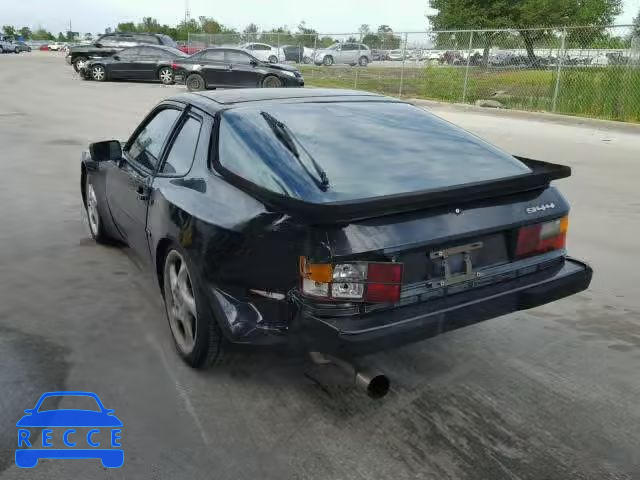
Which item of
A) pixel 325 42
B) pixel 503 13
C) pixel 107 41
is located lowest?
pixel 107 41

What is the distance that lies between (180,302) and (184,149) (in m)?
0.94

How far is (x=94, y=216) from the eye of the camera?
5.89 meters

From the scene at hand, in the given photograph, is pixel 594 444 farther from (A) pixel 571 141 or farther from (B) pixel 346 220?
(A) pixel 571 141

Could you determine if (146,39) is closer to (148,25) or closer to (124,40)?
(124,40)

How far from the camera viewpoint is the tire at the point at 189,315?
3.38 metres

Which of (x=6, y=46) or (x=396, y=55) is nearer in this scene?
(x=396, y=55)

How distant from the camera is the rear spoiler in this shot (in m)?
2.79

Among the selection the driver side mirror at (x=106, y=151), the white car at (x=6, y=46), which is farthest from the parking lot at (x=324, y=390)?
the white car at (x=6, y=46)

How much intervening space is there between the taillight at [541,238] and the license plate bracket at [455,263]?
1.07 ft

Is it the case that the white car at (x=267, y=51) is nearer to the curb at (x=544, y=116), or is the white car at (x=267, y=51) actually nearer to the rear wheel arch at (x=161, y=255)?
the curb at (x=544, y=116)

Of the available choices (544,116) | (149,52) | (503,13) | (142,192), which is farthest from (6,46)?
(142,192)

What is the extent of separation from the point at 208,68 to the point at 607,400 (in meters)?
22.0

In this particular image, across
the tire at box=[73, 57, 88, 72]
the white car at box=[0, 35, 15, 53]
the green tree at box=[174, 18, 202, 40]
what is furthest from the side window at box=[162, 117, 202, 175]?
the green tree at box=[174, 18, 202, 40]

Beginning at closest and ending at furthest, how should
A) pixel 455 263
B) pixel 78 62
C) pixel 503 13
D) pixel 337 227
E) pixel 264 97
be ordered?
pixel 337 227 < pixel 455 263 < pixel 264 97 < pixel 78 62 < pixel 503 13
